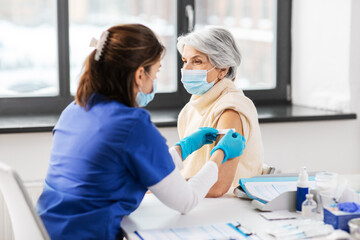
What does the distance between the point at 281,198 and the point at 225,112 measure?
50cm

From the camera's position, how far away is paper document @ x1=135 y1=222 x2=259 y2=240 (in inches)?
58.2

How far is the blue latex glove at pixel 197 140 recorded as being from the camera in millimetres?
2016

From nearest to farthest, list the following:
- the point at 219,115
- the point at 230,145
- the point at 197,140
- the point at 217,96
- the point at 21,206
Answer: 1. the point at 21,206
2. the point at 230,145
3. the point at 197,140
4. the point at 219,115
5. the point at 217,96

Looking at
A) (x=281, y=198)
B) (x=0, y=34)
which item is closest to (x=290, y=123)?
(x=281, y=198)

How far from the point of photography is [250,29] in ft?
11.1

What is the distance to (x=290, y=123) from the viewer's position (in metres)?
3.10

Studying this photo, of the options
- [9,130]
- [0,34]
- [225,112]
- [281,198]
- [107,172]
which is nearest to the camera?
[107,172]

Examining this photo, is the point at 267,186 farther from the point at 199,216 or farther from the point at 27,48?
the point at 27,48

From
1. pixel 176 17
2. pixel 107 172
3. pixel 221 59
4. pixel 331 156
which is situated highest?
pixel 176 17

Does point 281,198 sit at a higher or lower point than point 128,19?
lower

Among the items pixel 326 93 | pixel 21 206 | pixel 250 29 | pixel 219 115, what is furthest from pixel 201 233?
pixel 250 29

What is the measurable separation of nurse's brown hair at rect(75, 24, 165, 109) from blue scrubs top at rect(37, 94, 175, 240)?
3cm

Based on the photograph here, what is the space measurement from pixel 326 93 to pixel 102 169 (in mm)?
2084

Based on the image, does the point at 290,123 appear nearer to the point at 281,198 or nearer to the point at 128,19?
the point at 128,19
